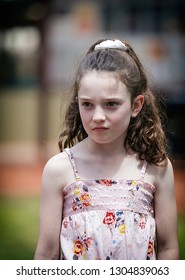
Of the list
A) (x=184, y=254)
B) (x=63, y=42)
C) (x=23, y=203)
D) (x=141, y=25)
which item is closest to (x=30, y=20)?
(x=63, y=42)

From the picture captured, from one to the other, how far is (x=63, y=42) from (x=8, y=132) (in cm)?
175

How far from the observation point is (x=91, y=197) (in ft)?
6.78

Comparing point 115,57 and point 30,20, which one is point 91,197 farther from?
point 30,20

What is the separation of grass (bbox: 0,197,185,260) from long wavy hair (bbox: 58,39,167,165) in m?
1.38

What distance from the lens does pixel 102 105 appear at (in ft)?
6.66

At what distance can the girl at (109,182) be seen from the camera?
2.03 meters

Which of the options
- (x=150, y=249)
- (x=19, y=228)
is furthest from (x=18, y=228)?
(x=150, y=249)

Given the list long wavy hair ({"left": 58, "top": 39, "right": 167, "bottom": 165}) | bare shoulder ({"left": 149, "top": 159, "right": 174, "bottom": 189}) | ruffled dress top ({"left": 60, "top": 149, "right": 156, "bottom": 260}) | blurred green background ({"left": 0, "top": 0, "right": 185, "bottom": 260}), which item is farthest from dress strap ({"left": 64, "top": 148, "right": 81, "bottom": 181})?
blurred green background ({"left": 0, "top": 0, "right": 185, "bottom": 260})

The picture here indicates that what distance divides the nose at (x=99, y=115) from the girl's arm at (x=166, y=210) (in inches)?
9.9

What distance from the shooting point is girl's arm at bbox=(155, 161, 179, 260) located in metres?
2.11

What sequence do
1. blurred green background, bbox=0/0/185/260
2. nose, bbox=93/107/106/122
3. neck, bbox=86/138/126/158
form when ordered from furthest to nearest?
blurred green background, bbox=0/0/185/260 < neck, bbox=86/138/126/158 < nose, bbox=93/107/106/122

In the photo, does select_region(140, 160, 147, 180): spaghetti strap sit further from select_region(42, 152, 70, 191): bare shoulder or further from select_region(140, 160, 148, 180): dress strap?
select_region(42, 152, 70, 191): bare shoulder

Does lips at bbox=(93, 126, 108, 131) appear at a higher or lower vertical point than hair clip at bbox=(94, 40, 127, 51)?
lower

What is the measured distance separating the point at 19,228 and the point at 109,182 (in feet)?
10.2
